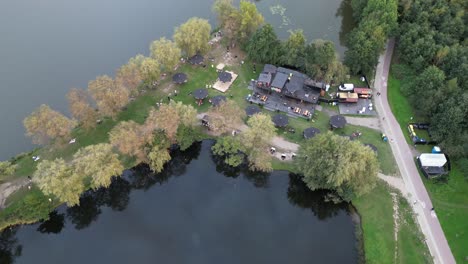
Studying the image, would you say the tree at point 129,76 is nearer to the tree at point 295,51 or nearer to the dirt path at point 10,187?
the dirt path at point 10,187

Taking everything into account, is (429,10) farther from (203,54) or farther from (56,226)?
(56,226)

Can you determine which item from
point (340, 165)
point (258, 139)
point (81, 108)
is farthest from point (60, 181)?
point (340, 165)

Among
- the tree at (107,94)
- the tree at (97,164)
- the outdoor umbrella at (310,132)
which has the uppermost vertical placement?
the outdoor umbrella at (310,132)

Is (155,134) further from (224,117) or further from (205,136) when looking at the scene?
(224,117)

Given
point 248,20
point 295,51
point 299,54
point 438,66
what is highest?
point 248,20

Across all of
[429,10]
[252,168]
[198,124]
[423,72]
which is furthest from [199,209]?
[429,10]

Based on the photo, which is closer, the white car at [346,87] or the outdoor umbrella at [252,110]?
the outdoor umbrella at [252,110]

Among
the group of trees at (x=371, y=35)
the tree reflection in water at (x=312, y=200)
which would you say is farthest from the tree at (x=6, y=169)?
the group of trees at (x=371, y=35)
